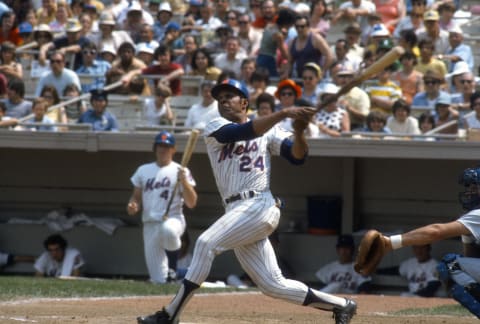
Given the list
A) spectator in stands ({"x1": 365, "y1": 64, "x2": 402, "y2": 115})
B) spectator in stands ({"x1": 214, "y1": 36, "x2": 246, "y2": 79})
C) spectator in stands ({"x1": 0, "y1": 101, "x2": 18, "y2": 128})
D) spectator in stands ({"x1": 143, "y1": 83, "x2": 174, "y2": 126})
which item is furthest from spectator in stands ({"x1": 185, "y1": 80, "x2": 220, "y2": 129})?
spectator in stands ({"x1": 0, "y1": 101, "x2": 18, "y2": 128})

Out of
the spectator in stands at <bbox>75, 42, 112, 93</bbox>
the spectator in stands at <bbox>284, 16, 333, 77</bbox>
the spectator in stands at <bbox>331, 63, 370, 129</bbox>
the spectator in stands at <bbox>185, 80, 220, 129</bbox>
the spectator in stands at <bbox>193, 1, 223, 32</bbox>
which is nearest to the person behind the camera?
the spectator in stands at <bbox>331, 63, 370, 129</bbox>

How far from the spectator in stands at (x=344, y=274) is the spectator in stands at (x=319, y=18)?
3213 millimetres

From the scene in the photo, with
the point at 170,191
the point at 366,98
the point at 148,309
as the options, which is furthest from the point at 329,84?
the point at 148,309

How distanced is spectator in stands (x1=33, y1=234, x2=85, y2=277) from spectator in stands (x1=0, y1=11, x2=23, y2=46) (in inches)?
164

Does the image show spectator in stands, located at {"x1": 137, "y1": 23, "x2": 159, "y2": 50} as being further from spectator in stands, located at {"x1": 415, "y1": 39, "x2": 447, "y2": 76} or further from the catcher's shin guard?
the catcher's shin guard

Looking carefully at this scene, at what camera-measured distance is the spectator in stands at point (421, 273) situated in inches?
443

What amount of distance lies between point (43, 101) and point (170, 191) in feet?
7.65

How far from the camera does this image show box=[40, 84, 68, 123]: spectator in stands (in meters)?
12.9

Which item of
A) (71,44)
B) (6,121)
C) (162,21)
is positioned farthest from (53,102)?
(162,21)

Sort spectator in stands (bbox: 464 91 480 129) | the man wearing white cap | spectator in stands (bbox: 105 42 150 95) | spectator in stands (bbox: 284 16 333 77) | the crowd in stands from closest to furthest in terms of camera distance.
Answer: spectator in stands (bbox: 464 91 480 129) < the crowd in stands < the man wearing white cap < spectator in stands (bbox: 284 16 333 77) < spectator in stands (bbox: 105 42 150 95)

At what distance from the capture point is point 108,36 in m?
14.5

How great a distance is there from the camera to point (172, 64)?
1344 centimetres

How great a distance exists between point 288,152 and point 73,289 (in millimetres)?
4368

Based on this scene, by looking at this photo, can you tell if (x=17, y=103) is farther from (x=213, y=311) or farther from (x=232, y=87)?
(x=232, y=87)
